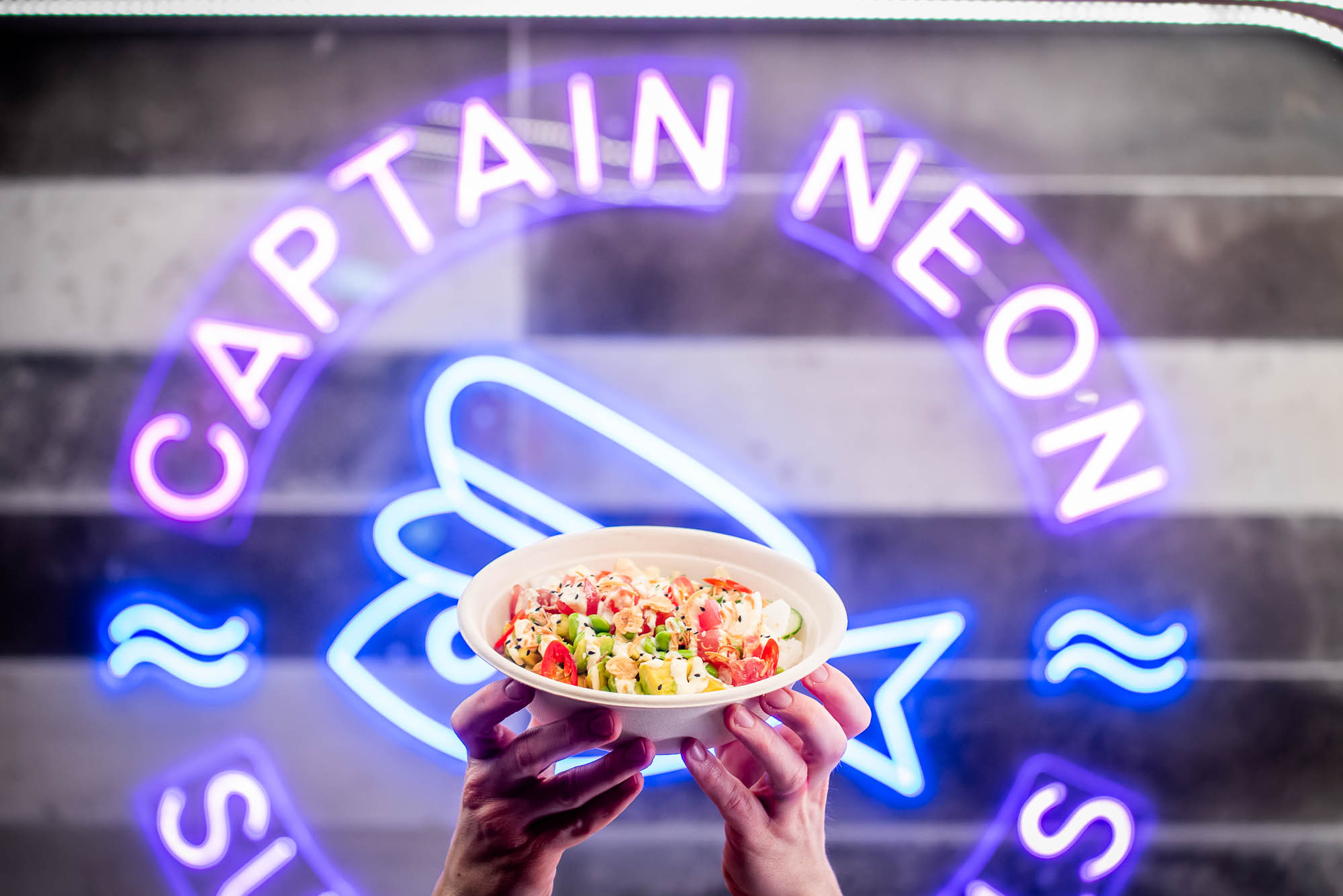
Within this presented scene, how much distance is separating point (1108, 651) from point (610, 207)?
2.00 m

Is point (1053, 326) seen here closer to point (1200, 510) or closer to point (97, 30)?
point (1200, 510)

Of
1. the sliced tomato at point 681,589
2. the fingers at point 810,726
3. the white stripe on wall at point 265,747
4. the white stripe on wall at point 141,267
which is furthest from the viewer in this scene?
the white stripe on wall at point 265,747

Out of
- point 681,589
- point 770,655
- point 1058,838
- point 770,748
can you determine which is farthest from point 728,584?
point 1058,838

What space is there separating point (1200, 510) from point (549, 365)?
2.00 meters

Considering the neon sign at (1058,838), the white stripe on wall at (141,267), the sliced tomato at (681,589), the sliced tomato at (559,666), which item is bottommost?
the neon sign at (1058,838)

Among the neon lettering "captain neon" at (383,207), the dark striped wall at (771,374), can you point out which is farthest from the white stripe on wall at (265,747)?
the neon lettering "captain neon" at (383,207)

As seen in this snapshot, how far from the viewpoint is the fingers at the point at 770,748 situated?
103cm

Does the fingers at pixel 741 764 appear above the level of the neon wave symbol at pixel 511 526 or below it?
below

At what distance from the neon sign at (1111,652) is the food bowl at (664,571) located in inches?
59.7

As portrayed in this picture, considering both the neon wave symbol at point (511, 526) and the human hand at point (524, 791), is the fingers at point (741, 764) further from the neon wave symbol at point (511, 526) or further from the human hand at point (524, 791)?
the neon wave symbol at point (511, 526)

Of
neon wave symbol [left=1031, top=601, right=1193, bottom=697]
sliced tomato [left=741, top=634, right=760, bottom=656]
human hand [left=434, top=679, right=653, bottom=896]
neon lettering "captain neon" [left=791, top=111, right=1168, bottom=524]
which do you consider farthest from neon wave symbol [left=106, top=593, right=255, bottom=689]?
neon wave symbol [left=1031, top=601, right=1193, bottom=697]

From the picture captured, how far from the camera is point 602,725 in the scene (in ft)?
3.31

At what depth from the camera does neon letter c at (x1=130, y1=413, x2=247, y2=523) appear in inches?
94.5

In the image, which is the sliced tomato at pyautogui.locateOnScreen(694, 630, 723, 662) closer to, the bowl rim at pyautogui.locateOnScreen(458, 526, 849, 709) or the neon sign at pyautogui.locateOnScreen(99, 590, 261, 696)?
the bowl rim at pyautogui.locateOnScreen(458, 526, 849, 709)
